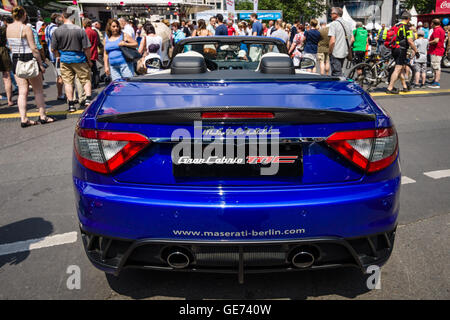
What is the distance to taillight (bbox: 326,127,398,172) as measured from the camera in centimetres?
208

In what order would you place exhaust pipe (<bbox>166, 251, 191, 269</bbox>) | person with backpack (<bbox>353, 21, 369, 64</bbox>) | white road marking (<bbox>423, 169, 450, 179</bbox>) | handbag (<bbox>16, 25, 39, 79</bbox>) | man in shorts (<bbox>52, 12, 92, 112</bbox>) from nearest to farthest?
exhaust pipe (<bbox>166, 251, 191, 269</bbox>)
white road marking (<bbox>423, 169, 450, 179</bbox>)
handbag (<bbox>16, 25, 39, 79</bbox>)
man in shorts (<bbox>52, 12, 92, 112</bbox>)
person with backpack (<bbox>353, 21, 369, 64</bbox>)

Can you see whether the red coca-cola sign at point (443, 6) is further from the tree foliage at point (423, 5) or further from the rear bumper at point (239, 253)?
the rear bumper at point (239, 253)

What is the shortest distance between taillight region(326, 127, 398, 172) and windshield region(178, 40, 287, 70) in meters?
2.93

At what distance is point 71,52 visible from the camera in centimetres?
785

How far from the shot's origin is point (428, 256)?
292cm

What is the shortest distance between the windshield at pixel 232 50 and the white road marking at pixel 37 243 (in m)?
2.65

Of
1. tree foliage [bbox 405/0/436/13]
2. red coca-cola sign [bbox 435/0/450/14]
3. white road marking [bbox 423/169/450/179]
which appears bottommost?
white road marking [bbox 423/169/450/179]

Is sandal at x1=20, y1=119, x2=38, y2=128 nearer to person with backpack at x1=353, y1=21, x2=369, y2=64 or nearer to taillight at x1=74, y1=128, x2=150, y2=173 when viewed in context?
taillight at x1=74, y1=128, x2=150, y2=173

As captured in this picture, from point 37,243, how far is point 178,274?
1.24 m

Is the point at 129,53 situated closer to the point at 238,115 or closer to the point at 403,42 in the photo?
the point at 403,42

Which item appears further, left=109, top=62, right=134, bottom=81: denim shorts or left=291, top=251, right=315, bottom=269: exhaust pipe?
left=109, top=62, right=134, bottom=81: denim shorts

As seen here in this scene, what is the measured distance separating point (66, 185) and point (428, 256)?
3579 millimetres

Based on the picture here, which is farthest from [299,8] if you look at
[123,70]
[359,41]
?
[123,70]

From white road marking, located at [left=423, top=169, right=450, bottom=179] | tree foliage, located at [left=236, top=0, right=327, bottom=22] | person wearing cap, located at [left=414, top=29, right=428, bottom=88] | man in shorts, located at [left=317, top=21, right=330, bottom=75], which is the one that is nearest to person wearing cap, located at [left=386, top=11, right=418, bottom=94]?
person wearing cap, located at [left=414, top=29, right=428, bottom=88]
